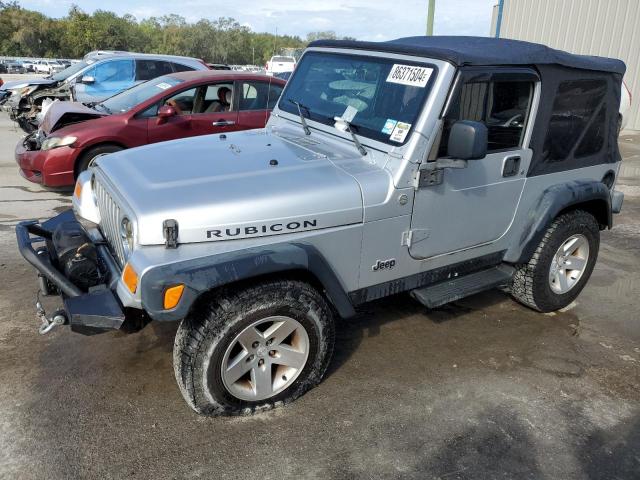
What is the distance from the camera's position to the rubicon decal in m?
2.70

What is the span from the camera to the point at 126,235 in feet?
9.53

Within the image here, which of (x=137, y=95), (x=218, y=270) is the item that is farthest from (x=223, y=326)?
(x=137, y=95)

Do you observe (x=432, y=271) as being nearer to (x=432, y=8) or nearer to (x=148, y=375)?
(x=148, y=375)

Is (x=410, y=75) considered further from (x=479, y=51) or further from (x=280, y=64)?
(x=280, y=64)

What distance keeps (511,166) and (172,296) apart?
2443 millimetres

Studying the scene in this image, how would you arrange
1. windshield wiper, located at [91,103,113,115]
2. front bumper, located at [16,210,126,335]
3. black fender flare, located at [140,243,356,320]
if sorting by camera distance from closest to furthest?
1. black fender flare, located at [140,243,356,320]
2. front bumper, located at [16,210,126,335]
3. windshield wiper, located at [91,103,113,115]

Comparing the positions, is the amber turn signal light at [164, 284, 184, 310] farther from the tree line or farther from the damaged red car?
the tree line

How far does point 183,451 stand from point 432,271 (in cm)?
189

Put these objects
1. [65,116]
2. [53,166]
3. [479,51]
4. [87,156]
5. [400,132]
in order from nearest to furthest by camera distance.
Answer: [400,132] < [479,51] < [53,166] < [87,156] < [65,116]

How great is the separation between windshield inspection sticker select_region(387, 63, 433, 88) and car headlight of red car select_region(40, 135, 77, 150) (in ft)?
16.3

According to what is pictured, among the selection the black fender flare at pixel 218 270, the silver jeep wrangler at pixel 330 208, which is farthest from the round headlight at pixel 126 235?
the black fender flare at pixel 218 270

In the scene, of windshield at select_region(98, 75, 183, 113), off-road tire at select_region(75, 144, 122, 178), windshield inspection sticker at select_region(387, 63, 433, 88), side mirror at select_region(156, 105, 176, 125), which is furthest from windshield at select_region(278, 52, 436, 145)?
windshield at select_region(98, 75, 183, 113)

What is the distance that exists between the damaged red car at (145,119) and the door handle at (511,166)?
4528 millimetres

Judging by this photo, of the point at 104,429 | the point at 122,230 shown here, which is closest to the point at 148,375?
the point at 104,429
